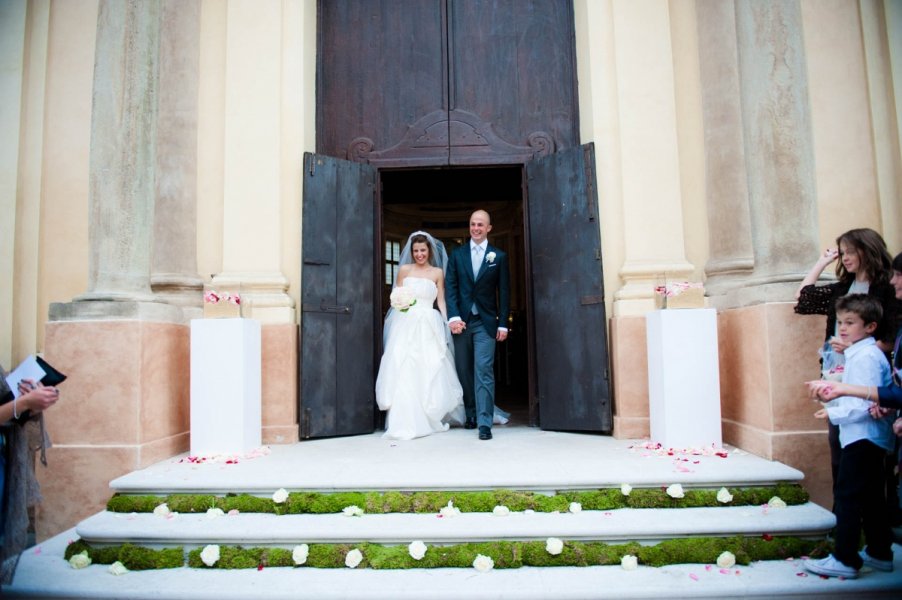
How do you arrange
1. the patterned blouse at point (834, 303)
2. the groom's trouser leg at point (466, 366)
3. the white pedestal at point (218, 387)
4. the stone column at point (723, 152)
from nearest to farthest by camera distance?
1. the patterned blouse at point (834, 303)
2. the white pedestal at point (218, 387)
3. the stone column at point (723, 152)
4. the groom's trouser leg at point (466, 366)

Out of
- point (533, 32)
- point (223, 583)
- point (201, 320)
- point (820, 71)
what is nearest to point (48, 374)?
point (223, 583)

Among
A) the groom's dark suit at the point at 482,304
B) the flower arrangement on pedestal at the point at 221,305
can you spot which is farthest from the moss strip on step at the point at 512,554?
the groom's dark suit at the point at 482,304

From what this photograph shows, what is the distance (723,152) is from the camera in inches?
221

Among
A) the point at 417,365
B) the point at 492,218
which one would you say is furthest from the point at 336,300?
the point at 492,218

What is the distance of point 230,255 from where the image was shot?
5.72 meters

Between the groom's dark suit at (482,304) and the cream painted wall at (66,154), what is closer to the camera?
the groom's dark suit at (482,304)

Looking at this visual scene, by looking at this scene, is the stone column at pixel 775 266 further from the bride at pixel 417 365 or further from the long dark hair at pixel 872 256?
the bride at pixel 417 365

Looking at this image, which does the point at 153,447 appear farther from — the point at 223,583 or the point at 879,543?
the point at 879,543

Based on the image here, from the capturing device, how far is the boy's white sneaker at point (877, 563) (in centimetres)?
300

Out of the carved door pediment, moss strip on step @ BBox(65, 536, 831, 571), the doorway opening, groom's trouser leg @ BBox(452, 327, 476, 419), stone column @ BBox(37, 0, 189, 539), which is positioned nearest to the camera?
moss strip on step @ BBox(65, 536, 831, 571)

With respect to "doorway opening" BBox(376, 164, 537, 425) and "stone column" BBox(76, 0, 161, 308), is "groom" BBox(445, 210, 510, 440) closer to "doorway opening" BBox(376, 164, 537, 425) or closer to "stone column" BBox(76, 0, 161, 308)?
"doorway opening" BBox(376, 164, 537, 425)

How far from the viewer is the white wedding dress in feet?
19.1

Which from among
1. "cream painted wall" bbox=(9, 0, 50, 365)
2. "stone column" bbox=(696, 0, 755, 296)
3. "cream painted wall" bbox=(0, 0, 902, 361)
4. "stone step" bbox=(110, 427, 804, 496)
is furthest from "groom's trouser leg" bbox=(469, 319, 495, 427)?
"cream painted wall" bbox=(9, 0, 50, 365)

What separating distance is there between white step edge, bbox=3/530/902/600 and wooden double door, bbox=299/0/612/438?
261cm
